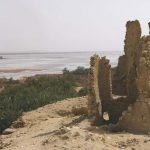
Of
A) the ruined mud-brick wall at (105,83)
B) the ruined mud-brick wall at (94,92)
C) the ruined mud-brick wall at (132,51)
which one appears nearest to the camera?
the ruined mud-brick wall at (94,92)

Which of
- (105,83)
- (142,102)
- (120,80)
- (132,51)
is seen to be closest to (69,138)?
(142,102)

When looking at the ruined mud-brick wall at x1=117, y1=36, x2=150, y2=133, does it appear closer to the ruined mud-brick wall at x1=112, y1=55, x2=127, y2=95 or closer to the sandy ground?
the sandy ground

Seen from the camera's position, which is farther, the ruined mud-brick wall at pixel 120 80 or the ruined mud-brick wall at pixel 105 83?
the ruined mud-brick wall at pixel 120 80

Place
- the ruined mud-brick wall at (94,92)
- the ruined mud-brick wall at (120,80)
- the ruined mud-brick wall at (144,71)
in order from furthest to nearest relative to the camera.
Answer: the ruined mud-brick wall at (120,80) < the ruined mud-brick wall at (94,92) < the ruined mud-brick wall at (144,71)

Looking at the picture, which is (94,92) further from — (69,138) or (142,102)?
(69,138)

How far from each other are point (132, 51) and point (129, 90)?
1198 mm

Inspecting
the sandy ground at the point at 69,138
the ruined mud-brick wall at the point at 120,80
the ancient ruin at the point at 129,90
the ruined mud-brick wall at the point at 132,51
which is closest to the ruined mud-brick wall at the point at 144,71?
the ancient ruin at the point at 129,90

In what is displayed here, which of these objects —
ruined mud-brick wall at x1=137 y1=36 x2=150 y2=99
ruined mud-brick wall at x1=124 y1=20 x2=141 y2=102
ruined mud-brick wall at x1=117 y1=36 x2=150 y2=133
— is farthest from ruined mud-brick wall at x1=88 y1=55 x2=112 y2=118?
ruined mud-brick wall at x1=137 y1=36 x2=150 y2=99

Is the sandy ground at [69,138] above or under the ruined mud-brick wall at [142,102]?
under

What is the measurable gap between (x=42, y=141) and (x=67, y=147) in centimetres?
121

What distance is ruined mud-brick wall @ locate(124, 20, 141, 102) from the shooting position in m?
13.5

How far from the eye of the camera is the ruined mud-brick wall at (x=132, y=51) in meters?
13.5

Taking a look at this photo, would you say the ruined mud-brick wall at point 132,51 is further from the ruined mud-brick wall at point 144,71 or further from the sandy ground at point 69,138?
the sandy ground at point 69,138

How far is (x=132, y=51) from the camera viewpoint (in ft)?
45.3
